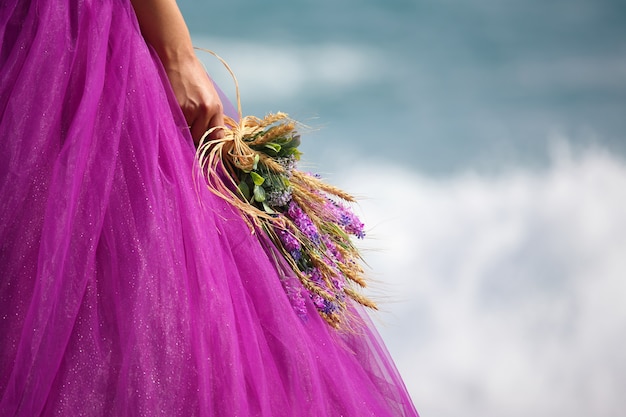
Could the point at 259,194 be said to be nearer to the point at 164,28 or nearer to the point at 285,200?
the point at 285,200

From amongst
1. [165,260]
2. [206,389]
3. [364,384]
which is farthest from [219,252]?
[364,384]

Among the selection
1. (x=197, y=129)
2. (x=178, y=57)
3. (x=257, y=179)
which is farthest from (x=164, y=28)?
(x=257, y=179)

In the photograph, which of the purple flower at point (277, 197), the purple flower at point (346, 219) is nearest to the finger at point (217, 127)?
the purple flower at point (277, 197)

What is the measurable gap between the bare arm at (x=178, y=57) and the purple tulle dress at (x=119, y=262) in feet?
0.07

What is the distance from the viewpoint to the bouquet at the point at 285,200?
1.23m

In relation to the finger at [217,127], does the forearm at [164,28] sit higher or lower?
higher

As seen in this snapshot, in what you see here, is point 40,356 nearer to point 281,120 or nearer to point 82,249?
point 82,249

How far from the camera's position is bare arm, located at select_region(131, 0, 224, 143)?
1224 millimetres

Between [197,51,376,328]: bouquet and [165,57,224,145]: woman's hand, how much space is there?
4cm

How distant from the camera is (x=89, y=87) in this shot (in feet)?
3.59

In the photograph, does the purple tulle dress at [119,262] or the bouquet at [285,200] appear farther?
the bouquet at [285,200]

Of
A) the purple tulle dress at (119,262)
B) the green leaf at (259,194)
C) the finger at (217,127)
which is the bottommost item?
the purple tulle dress at (119,262)

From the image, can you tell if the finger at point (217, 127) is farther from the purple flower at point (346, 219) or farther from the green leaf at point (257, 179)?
the purple flower at point (346, 219)

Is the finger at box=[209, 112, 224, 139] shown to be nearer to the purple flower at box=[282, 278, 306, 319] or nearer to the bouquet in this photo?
the bouquet
